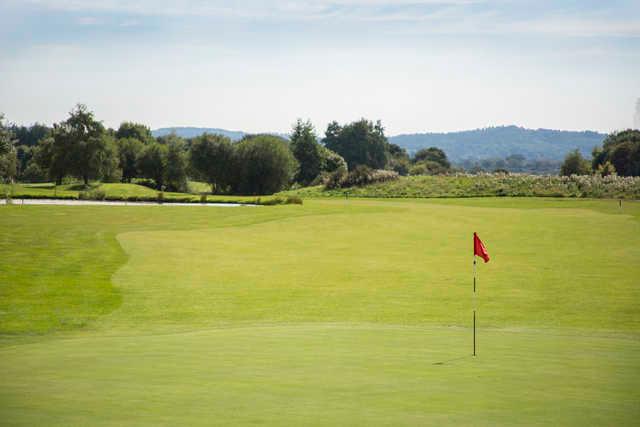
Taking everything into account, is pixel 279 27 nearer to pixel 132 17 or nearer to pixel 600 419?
pixel 132 17

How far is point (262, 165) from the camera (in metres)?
69.0

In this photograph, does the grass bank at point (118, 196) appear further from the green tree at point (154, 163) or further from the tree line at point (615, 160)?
the tree line at point (615, 160)

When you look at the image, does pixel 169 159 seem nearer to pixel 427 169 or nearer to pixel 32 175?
pixel 32 175

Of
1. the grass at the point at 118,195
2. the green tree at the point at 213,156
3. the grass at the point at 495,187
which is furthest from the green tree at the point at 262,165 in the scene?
the grass at the point at 118,195

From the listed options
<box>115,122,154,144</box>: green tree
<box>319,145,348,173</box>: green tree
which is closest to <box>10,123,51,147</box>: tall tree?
<box>115,122,154,144</box>: green tree

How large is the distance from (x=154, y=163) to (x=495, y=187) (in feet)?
128

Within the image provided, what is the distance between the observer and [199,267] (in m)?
23.8

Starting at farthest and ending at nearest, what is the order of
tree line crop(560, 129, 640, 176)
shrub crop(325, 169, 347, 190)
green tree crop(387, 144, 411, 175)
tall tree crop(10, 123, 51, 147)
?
1. green tree crop(387, 144, 411, 175)
2. tall tree crop(10, 123, 51, 147)
3. tree line crop(560, 129, 640, 176)
4. shrub crop(325, 169, 347, 190)

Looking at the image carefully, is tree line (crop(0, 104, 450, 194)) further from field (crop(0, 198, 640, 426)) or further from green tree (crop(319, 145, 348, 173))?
field (crop(0, 198, 640, 426))

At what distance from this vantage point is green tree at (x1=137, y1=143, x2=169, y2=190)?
79625 mm

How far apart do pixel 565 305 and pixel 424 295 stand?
12.4ft

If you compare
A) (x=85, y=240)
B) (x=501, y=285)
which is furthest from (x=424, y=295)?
(x=85, y=240)

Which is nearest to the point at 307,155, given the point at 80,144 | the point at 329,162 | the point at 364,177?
the point at 329,162

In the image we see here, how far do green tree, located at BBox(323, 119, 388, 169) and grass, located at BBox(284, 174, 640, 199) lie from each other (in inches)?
1901
